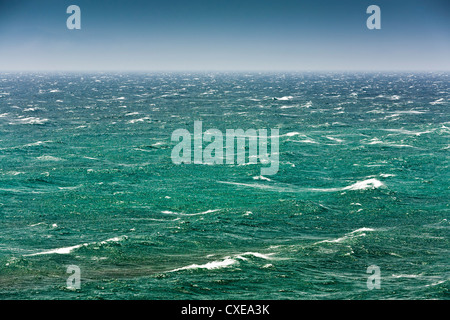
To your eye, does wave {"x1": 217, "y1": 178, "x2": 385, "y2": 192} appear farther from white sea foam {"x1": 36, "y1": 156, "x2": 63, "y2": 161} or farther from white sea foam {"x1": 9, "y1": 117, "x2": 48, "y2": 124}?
white sea foam {"x1": 9, "y1": 117, "x2": 48, "y2": 124}

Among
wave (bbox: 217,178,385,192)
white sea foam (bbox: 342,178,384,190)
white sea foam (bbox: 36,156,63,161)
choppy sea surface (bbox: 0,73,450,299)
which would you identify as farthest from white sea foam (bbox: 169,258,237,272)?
white sea foam (bbox: 36,156,63,161)

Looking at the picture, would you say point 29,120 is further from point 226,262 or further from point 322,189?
point 226,262

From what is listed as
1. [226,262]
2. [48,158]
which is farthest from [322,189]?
[48,158]

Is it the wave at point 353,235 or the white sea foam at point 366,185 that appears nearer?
the wave at point 353,235

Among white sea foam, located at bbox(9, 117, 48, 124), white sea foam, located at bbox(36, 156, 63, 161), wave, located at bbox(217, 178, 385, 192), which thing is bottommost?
wave, located at bbox(217, 178, 385, 192)

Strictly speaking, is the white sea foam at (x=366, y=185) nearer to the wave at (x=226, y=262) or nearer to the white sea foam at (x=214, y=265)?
the wave at (x=226, y=262)

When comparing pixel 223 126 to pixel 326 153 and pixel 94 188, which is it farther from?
pixel 94 188

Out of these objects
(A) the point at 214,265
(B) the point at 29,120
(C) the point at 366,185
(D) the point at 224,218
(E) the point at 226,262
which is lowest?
(A) the point at 214,265

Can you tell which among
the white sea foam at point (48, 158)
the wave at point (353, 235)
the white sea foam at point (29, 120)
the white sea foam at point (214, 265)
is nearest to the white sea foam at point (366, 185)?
the wave at point (353, 235)

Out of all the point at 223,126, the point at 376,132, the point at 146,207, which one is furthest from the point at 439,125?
the point at 146,207
